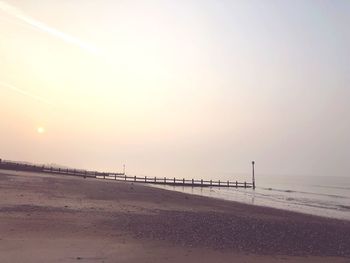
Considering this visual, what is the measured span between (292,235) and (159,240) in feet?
25.3

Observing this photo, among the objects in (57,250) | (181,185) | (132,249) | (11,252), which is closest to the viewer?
(11,252)

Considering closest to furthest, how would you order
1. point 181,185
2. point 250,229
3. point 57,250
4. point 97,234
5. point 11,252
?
point 11,252, point 57,250, point 97,234, point 250,229, point 181,185

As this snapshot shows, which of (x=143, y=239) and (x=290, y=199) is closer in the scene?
(x=143, y=239)

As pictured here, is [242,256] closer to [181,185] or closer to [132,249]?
[132,249]

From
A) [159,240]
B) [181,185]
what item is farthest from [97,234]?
Result: [181,185]

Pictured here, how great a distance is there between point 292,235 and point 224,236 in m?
4.26

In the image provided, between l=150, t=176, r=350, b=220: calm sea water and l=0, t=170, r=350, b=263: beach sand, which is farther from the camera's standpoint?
l=150, t=176, r=350, b=220: calm sea water

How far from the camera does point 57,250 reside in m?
11.0

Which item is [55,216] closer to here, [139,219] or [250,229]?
[139,219]

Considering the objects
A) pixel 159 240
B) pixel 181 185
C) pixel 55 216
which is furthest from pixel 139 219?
pixel 181 185

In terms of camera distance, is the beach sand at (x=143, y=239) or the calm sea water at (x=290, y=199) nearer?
the beach sand at (x=143, y=239)

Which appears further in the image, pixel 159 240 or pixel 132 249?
pixel 159 240

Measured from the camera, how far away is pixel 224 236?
53.9ft

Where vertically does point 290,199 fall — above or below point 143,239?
below
